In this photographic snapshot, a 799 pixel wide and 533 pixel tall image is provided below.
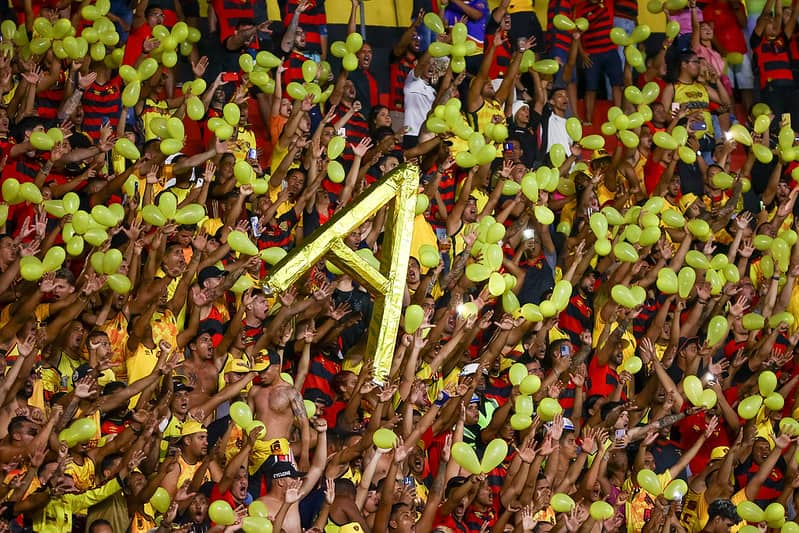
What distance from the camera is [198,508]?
5520 millimetres

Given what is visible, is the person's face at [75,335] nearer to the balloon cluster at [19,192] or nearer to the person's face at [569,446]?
the balloon cluster at [19,192]

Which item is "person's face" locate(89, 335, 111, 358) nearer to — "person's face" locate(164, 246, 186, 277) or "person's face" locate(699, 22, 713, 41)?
"person's face" locate(164, 246, 186, 277)

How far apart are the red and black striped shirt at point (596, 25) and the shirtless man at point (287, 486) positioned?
117 inches

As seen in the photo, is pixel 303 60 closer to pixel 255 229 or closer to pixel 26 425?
pixel 255 229

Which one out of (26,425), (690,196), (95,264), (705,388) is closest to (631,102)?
(690,196)

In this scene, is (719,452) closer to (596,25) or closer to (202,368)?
(202,368)

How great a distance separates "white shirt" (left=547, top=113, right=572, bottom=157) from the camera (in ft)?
24.9

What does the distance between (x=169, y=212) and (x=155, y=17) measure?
121 cm

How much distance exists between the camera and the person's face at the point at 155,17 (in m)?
7.04

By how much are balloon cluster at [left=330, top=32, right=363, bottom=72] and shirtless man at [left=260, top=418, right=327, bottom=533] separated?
76.3 inches

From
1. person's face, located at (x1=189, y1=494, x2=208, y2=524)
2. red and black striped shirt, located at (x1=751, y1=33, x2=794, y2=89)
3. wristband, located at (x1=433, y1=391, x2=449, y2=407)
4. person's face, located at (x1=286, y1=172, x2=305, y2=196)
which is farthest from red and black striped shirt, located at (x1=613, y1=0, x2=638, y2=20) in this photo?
person's face, located at (x1=189, y1=494, x2=208, y2=524)

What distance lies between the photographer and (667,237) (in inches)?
281

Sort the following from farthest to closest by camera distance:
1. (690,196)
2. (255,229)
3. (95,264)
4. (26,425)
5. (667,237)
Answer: (690,196), (667,237), (255,229), (95,264), (26,425)

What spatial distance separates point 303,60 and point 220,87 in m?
0.46
